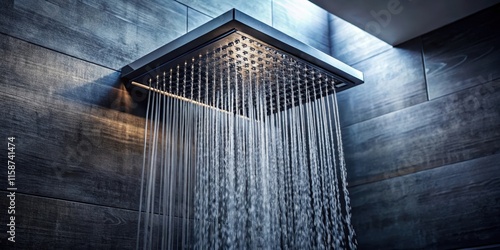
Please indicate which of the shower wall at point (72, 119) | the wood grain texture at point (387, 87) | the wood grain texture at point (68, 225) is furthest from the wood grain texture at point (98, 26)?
the wood grain texture at point (387, 87)

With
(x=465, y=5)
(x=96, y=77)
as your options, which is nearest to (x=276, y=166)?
(x=96, y=77)

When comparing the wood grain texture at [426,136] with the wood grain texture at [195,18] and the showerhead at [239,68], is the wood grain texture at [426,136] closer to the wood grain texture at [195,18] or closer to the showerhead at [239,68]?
the showerhead at [239,68]

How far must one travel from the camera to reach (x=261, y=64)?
207cm

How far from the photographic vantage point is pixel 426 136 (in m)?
2.38

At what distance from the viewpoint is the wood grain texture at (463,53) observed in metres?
2.26

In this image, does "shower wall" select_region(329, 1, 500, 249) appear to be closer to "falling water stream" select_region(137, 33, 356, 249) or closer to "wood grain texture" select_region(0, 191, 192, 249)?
"falling water stream" select_region(137, 33, 356, 249)

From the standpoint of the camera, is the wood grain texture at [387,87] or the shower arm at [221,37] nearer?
the shower arm at [221,37]

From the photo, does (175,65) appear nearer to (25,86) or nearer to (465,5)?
(25,86)

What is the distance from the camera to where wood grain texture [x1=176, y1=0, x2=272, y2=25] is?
96.0 inches

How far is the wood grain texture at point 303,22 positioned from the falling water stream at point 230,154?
525 millimetres

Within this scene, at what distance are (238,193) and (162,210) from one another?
0.28 metres

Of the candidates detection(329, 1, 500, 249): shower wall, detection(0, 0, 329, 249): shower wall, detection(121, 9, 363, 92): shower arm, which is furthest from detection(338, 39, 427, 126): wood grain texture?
detection(0, 0, 329, 249): shower wall

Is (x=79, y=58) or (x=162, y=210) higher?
(x=79, y=58)

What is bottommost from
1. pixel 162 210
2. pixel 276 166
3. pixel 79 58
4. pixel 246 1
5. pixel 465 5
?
pixel 162 210
